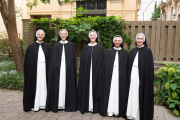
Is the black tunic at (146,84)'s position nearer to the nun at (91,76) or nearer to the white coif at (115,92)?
the white coif at (115,92)

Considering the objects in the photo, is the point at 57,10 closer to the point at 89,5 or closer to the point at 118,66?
the point at 89,5

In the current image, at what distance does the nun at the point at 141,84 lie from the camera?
3396 millimetres

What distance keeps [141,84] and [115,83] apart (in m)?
0.61

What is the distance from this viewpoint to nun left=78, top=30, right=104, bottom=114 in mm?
3863

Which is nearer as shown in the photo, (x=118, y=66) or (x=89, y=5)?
(x=118, y=66)

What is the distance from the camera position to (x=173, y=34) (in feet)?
21.2

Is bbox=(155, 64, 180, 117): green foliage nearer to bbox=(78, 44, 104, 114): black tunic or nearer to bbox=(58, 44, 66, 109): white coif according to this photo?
bbox=(78, 44, 104, 114): black tunic

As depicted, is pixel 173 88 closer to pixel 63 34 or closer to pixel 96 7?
pixel 63 34

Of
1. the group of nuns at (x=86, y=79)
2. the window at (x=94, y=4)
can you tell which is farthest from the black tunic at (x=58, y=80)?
the window at (x=94, y=4)

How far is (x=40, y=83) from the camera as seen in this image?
4.00 m

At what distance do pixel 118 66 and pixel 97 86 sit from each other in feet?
2.49

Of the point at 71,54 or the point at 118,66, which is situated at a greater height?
the point at 71,54

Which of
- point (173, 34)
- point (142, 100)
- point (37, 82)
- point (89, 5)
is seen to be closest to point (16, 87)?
point (37, 82)

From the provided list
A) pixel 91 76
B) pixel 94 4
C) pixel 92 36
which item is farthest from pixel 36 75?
pixel 94 4
